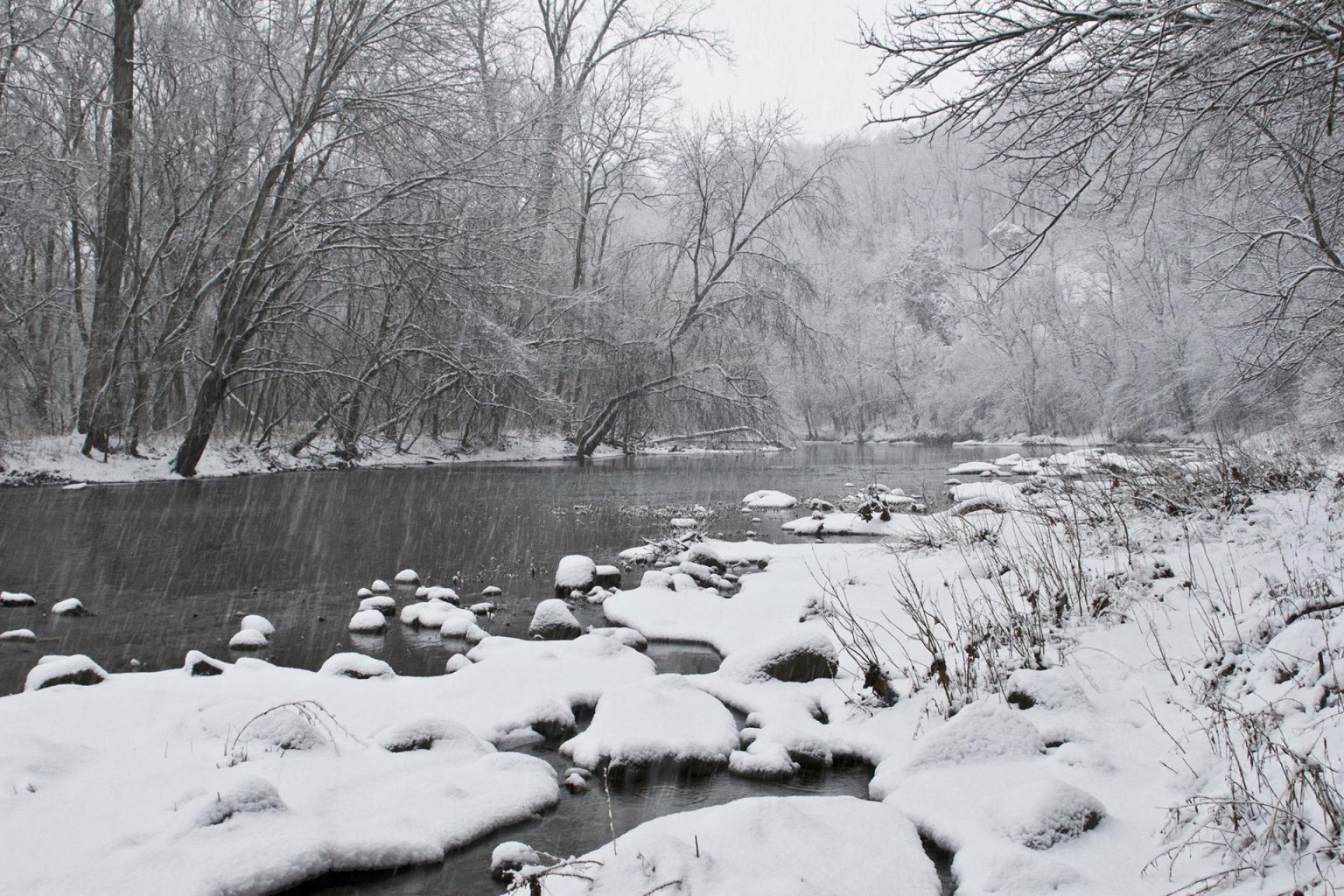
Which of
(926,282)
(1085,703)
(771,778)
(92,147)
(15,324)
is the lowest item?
(771,778)

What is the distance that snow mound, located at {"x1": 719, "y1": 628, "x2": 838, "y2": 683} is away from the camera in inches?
208

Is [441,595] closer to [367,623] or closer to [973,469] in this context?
[367,623]

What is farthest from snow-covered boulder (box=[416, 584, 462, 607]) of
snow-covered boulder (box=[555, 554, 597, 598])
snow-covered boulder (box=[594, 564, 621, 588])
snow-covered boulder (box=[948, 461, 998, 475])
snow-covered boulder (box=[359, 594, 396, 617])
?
snow-covered boulder (box=[948, 461, 998, 475])

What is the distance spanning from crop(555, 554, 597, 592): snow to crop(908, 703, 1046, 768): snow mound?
4.63m

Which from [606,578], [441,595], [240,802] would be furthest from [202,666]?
[606,578]

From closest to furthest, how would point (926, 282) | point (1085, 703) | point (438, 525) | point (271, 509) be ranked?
point (1085, 703), point (438, 525), point (271, 509), point (926, 282)

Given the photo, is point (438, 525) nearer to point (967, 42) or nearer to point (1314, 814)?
point (967, 42)

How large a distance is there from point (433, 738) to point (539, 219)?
16126 millimetres

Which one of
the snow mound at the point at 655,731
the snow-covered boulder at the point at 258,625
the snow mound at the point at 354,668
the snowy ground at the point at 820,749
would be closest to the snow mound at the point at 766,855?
the snowy ground at the point at 820,749

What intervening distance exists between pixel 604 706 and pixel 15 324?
15.7 metres

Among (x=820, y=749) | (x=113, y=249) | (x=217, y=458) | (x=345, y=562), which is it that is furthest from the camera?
(x=217, y=458)

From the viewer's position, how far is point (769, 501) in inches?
593

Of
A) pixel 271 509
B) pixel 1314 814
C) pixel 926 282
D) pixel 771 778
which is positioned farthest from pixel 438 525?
pixel 926 282

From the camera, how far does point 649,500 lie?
49.5 ft
